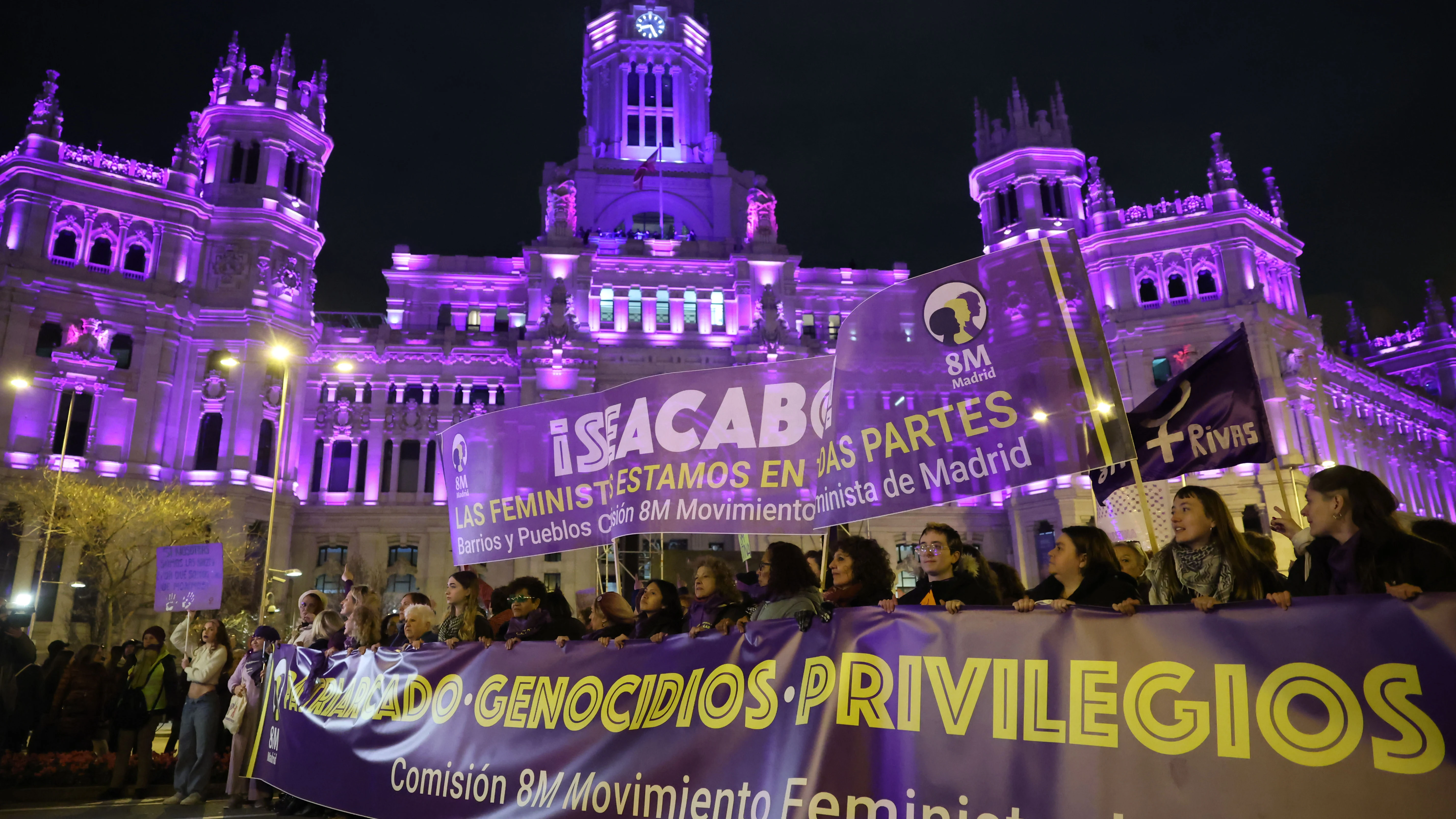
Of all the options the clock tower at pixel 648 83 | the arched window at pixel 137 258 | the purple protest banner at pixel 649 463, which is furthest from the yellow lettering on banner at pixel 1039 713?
the clock tower at pixel 648 83

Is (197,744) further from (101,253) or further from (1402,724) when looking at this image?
(101,253)

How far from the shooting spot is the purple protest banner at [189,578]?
1288cm

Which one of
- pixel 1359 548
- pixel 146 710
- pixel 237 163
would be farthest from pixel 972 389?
pixel 237 163

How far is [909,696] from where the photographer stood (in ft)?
17.4

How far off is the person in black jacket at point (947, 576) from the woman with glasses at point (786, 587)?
0.63 meters

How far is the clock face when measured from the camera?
2685 inches

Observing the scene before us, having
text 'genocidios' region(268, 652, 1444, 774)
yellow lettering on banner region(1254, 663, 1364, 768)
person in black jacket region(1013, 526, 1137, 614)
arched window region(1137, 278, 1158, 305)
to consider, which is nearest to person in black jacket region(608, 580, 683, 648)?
text 'genocidios' region(268, 652, 1444, 774)

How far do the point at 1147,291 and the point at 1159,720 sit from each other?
4969 centimetres

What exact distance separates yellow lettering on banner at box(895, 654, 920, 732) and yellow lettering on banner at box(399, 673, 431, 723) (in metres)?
4.35

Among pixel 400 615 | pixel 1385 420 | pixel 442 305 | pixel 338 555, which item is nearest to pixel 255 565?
pixel 338 555

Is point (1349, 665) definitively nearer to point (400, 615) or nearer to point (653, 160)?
point (400, 615)

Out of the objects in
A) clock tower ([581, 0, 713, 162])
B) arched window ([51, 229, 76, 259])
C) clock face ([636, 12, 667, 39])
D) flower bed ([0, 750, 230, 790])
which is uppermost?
clock face ([636, 12, 667, 39])

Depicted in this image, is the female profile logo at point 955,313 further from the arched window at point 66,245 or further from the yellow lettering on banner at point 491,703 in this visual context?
the arched window at point 66,245

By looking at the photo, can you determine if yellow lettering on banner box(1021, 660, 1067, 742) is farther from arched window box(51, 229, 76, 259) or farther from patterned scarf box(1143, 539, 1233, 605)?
arched window box(51, 229, 76, 259)
